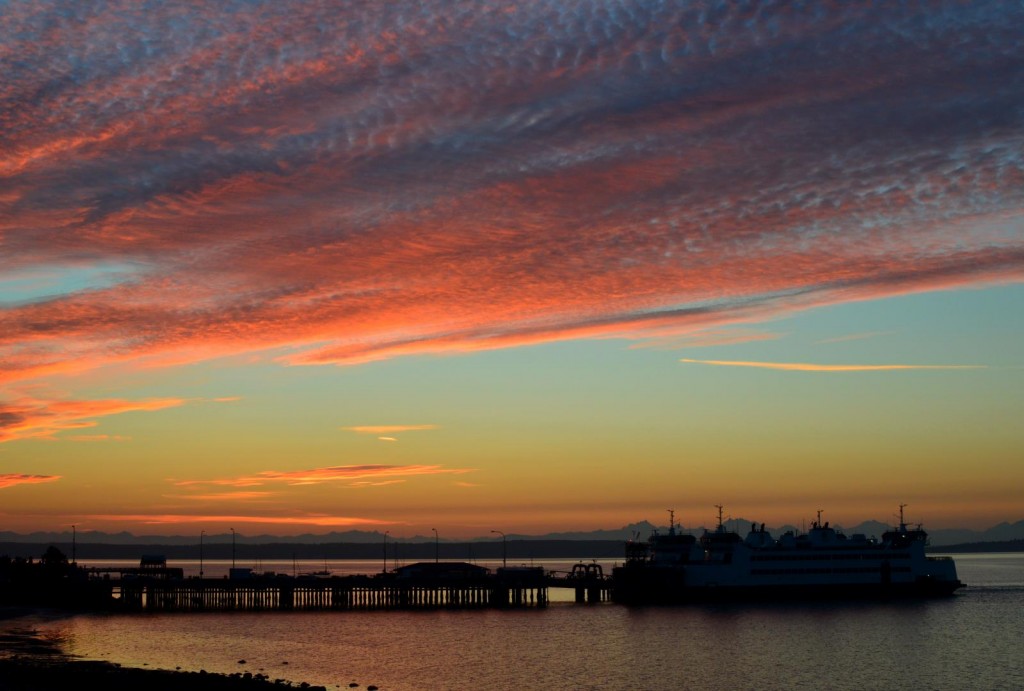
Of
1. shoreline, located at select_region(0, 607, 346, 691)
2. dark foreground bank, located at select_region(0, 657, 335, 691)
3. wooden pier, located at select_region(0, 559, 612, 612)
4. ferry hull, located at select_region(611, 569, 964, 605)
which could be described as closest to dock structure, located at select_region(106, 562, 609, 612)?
wooden pier, located at select_region(0, 559, 612, 612)

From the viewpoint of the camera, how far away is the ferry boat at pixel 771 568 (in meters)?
154

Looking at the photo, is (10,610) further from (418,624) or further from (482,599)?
(482,599)

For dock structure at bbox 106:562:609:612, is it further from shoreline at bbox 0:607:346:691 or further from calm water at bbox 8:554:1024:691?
shoreline at bbox 0:607:346:691

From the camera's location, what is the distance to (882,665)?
9606 centimetres

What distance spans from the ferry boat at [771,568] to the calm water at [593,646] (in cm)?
466

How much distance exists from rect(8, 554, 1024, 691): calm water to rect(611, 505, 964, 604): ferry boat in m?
4.66

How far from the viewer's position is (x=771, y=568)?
155 meters

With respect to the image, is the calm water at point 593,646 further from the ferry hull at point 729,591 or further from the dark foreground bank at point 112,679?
the dark foreground bank at point 112,679

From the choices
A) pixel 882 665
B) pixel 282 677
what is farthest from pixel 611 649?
pixel 282 677

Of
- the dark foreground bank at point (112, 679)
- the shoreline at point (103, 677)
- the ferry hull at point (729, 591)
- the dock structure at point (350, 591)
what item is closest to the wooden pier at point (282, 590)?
the dock structure at point (350, 591)

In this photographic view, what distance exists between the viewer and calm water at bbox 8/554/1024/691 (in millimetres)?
87750

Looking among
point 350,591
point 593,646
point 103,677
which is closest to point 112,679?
point 103,677

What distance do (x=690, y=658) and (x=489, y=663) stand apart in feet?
57.8

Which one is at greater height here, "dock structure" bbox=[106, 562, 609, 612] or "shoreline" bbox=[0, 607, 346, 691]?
"shoreline" bbox=[0, 607, 346, 691]
